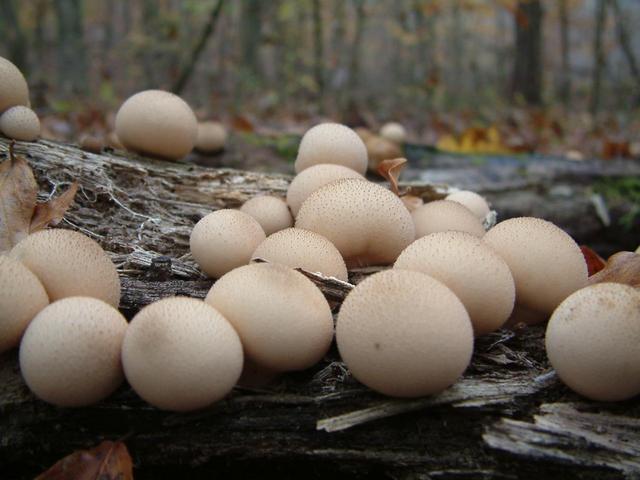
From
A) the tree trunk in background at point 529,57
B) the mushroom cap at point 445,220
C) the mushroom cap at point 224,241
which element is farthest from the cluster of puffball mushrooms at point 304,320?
the tree trunk in background at point 529,57

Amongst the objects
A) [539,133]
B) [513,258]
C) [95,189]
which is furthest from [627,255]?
[539,133]

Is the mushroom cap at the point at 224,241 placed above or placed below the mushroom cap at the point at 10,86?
below

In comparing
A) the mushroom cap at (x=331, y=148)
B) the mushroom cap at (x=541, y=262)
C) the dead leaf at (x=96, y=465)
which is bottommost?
the dead leaf at (x=96, y=465)

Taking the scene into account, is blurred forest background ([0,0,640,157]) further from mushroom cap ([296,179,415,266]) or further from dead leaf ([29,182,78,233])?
mushroom cap ([296,179,415,266])

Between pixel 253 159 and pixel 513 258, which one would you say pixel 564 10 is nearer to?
pixel 253 159

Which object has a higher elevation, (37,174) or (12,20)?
(12,20)

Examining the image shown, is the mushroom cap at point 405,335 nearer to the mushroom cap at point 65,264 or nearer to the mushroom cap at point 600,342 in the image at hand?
the mushroom cap at point 600,342

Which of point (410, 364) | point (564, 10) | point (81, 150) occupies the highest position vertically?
point (564, 10)
